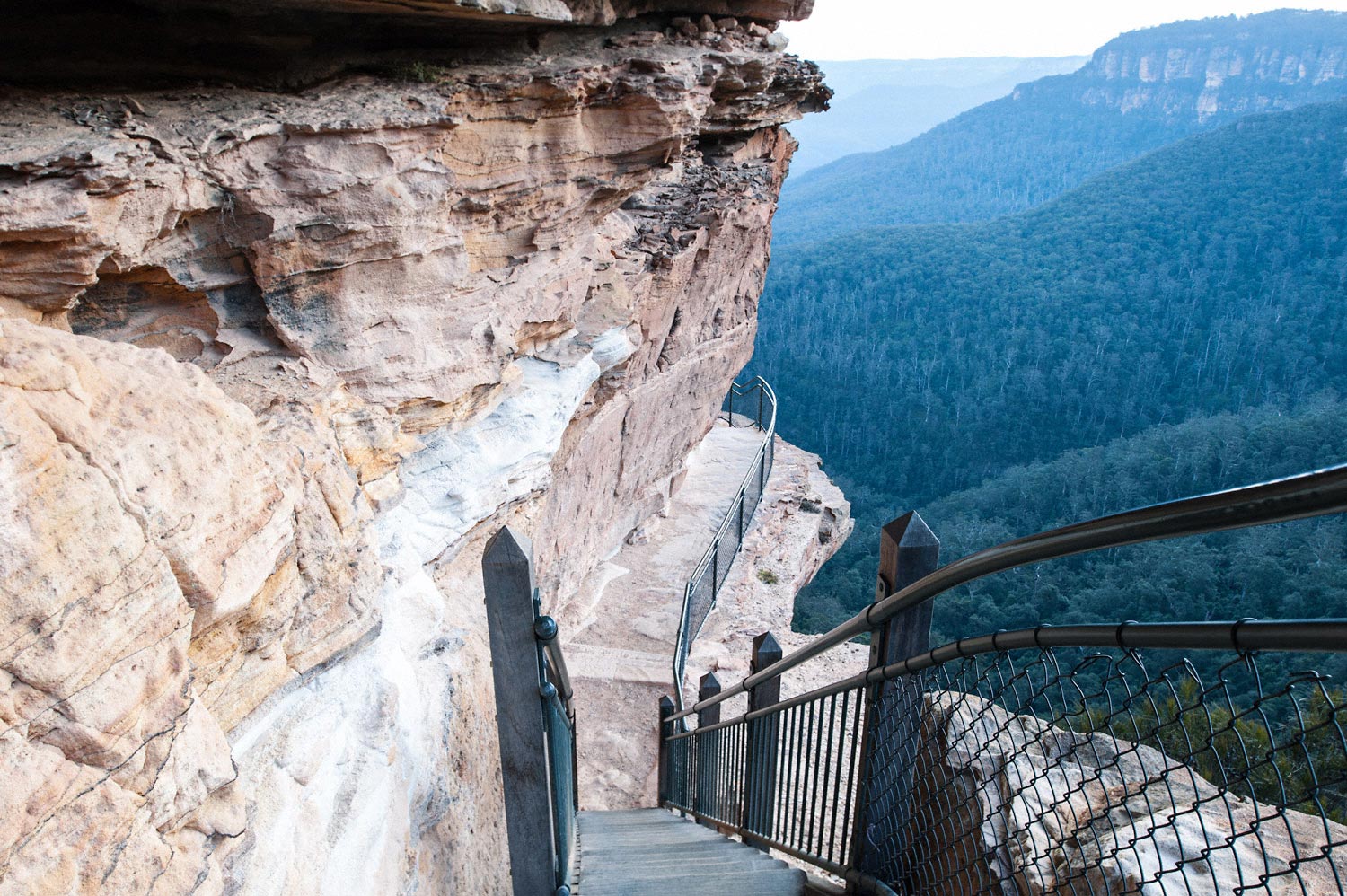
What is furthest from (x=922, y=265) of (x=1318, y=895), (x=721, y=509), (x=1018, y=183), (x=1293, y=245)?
(x=1318, y=895)

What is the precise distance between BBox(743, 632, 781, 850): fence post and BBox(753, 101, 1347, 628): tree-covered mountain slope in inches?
1191

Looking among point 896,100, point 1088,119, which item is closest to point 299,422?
point 1088,119

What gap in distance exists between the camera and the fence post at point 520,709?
2234mm

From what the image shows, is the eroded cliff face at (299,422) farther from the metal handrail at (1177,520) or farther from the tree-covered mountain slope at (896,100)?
the tree-covered mountain slope at (896,100)

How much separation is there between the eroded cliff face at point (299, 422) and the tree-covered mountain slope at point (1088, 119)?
242ft

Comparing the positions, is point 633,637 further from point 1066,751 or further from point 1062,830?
point 1062,830

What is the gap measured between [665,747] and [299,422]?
10.0ft

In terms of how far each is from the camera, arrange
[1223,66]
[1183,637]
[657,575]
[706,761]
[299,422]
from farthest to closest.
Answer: [1223,66]
[657,575]
[706,761]
[299,422]
[1183,637]

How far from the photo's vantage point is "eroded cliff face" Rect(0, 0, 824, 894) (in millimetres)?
1648

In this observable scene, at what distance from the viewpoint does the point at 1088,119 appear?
9006 cm

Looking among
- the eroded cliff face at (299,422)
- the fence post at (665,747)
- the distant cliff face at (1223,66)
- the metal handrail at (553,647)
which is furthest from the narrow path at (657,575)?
the distant cliff face at (1223,66)

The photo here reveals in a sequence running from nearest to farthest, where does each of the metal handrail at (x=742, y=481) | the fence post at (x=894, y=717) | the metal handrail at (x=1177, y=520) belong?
1. the metal handrail at (x=1177, y=520)
2. the fence post at (x=894, y=717)
3. the metal handrail at (x=742, y=481)

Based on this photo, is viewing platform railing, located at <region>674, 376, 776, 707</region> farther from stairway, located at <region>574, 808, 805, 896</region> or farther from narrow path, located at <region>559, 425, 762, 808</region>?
stairway, located at <region>574, 808, 805, 896</region>

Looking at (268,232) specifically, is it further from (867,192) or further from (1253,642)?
(867,192)
